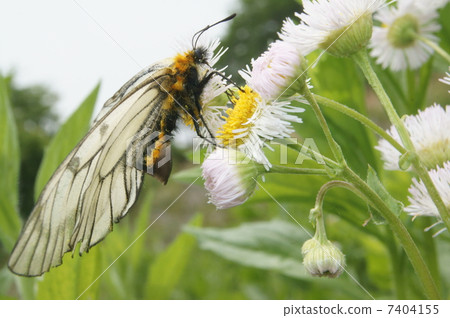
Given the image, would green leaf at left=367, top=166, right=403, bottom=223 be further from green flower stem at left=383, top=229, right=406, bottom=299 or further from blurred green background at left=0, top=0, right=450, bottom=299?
green flower stem at left=383, top=229, right=406, bottom=299

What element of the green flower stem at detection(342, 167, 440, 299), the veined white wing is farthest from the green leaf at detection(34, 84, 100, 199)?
the green flower stem at detection(342, 167, 440, 299)

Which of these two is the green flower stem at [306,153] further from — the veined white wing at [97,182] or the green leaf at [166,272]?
the green leaf at [166,272]

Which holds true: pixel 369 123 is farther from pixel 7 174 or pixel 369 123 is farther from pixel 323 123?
pixel 7 174

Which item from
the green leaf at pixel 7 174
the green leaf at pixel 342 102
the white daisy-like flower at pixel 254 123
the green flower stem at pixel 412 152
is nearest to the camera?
the green flower stem at pixel 412 152

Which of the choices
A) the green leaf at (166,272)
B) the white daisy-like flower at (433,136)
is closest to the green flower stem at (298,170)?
the white daisy-like flower at (433,136)

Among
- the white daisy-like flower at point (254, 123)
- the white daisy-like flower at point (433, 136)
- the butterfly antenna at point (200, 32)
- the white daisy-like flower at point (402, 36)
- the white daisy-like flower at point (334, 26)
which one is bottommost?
the white daisy-like flower at point (254, 123)
